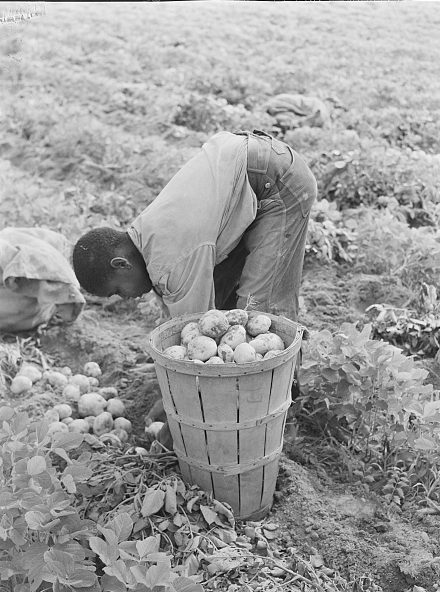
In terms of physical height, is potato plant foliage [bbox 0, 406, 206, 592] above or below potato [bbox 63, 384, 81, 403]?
above

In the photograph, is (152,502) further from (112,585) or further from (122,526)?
(112,585)

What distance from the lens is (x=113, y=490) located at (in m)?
2.85

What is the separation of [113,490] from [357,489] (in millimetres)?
1087

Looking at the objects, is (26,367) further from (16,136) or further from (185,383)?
(16,136)

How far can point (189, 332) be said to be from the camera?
2818 millimetres

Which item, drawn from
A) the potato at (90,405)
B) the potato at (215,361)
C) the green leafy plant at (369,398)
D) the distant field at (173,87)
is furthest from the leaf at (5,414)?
the distant field at (173,87)

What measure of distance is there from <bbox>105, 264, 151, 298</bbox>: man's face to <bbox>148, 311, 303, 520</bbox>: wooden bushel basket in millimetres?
314

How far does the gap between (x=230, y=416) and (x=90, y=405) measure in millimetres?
1287

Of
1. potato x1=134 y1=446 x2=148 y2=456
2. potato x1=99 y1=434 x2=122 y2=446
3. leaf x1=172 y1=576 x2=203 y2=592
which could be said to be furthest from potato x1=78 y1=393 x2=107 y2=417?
leaf x1=172 y1=576 x2=203 y2=592

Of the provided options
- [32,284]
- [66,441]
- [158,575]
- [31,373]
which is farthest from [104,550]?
[32,284]

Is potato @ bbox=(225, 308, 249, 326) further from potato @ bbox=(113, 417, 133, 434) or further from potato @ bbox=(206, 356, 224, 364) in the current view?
potato @ bbox=(113, 417, 133, 434)

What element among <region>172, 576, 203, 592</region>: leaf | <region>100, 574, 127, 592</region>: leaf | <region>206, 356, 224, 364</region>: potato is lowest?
<region>100, 574, 127, 592</region>: leaf

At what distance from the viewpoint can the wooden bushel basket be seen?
258cm

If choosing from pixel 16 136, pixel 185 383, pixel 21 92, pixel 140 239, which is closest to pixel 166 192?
pixel 140 239
